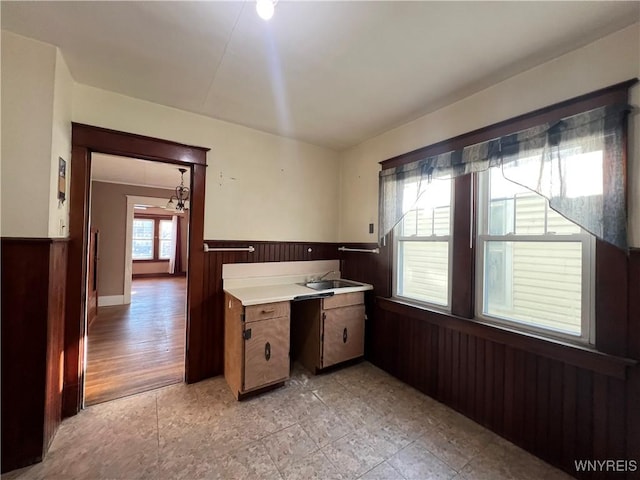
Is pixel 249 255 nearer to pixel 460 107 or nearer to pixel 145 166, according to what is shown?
pixel 460 107

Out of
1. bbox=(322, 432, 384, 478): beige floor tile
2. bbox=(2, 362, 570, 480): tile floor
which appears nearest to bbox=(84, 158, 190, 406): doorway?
bbox=(2, 362, 570, 480): tile floor

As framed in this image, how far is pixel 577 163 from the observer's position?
1572 mm

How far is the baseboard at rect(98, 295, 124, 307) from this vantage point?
507cm

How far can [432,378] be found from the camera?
2.32 meters

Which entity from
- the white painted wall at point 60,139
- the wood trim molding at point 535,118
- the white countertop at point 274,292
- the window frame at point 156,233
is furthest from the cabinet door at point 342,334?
the window frame at point 156,233

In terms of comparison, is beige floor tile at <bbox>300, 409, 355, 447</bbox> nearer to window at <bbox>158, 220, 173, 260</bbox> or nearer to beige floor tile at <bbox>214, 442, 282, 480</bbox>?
beige floor tile at <bbox>214, 442, 282, 480</bbox>

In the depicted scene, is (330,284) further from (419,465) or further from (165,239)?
(165,239)

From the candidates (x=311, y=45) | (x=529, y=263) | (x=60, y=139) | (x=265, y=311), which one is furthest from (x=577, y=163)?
(x=60, y=139)

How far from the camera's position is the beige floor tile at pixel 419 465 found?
1.54m

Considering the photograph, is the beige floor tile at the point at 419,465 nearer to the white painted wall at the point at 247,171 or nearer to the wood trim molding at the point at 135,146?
the white painted wall at the point at 247,171

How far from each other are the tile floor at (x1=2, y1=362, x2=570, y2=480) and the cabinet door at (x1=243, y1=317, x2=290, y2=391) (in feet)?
0.56

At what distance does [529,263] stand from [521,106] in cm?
109

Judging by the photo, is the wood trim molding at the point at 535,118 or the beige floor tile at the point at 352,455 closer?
the wood trim molding at the point at 535,118

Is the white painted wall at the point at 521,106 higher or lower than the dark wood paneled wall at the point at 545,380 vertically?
higher
